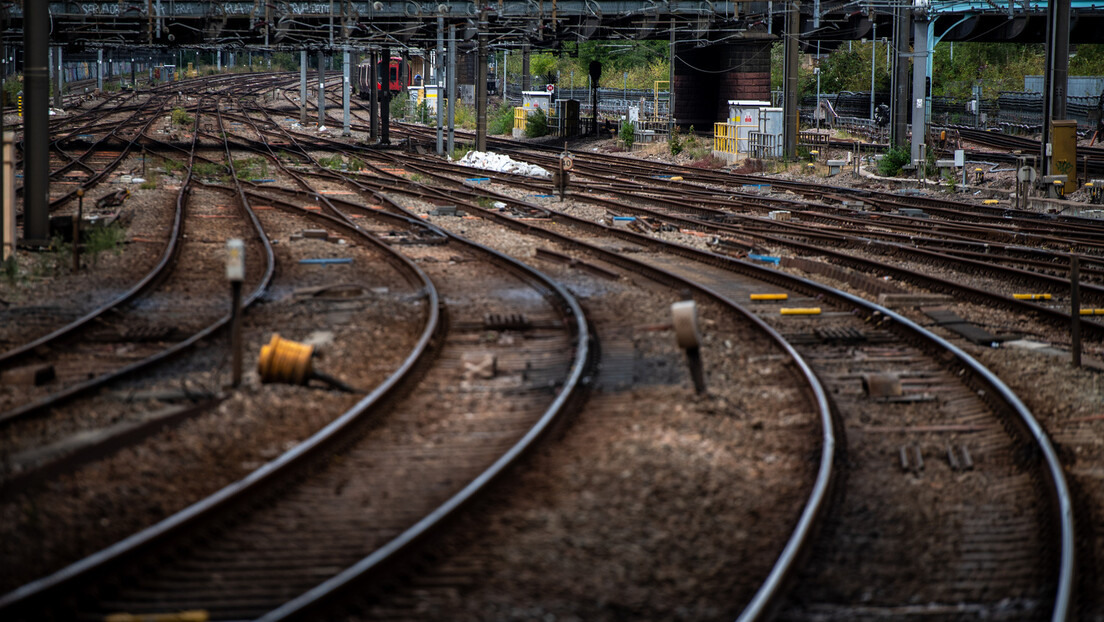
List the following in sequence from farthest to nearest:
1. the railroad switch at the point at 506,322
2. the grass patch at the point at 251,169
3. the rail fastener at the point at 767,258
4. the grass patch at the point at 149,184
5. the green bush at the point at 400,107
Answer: the green bush at the point at 400,107
the grass patch at the point at 251,169
the grass patch at the point at 149,184
the rail fastener at the point at 767,258
the railroad switch at the point at 506,322

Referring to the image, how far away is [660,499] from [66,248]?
37.0 ft

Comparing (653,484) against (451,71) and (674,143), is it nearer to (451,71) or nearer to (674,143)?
(451,71)

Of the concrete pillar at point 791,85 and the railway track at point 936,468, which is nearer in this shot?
the railway track at point 936,468

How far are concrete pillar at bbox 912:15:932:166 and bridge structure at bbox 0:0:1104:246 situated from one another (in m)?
0.04

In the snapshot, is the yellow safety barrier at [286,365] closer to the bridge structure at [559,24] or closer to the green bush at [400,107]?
the bridge structure at [559,24]

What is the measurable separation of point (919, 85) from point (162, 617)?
30.6m

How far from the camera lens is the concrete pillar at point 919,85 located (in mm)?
30750

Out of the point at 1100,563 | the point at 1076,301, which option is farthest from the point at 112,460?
the point at 1076,301

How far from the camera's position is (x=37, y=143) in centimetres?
1512

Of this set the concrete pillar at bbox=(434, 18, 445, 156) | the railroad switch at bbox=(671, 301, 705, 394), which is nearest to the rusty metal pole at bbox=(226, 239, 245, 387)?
the railroad switch at bbox=(671, 301, 705, 394)

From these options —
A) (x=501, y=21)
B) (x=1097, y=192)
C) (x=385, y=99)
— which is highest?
(x=501, y=21)

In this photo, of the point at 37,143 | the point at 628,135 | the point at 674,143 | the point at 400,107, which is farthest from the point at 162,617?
the point at 400,107

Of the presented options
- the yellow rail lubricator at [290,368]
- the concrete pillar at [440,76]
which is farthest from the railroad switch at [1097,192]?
the concrete pillar at [440,76]

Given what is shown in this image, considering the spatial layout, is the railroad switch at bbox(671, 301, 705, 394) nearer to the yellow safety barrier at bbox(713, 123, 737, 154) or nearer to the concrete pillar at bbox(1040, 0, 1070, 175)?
the concrete pillar at bbox(1040, 0, 1070, 175)
